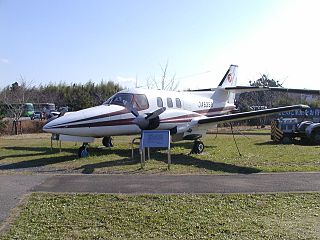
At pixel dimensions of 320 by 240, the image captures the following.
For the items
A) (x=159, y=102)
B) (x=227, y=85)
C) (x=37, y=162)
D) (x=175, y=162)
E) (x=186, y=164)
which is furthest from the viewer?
(x=227, y=85)

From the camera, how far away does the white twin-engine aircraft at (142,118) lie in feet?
51.1

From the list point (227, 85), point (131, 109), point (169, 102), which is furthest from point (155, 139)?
point (227, 85)

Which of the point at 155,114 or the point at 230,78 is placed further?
the point at 230,78

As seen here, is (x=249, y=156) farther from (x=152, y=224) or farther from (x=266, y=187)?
(x=152, y=224)

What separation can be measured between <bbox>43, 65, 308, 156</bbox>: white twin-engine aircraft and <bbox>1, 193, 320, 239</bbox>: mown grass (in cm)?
717

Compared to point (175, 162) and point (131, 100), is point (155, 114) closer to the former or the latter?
point (131, 100)

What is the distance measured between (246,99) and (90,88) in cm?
2478

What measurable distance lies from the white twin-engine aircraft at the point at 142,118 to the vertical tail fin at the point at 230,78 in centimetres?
499

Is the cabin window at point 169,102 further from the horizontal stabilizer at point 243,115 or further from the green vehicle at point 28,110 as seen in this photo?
the green vehicle at point 28,110

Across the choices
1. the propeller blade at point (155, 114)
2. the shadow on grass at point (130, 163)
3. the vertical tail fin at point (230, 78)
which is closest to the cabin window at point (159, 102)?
the propeller blade at point (155, 114)

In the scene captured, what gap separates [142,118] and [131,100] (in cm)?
132

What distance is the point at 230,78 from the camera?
25438 mm

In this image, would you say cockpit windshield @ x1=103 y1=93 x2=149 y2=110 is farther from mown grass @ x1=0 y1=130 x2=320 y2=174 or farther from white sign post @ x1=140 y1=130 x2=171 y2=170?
white sign post @ x1=140 y1=130 x2=171 y2=170

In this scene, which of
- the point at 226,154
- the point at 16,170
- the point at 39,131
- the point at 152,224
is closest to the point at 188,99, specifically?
the point at 226,154
